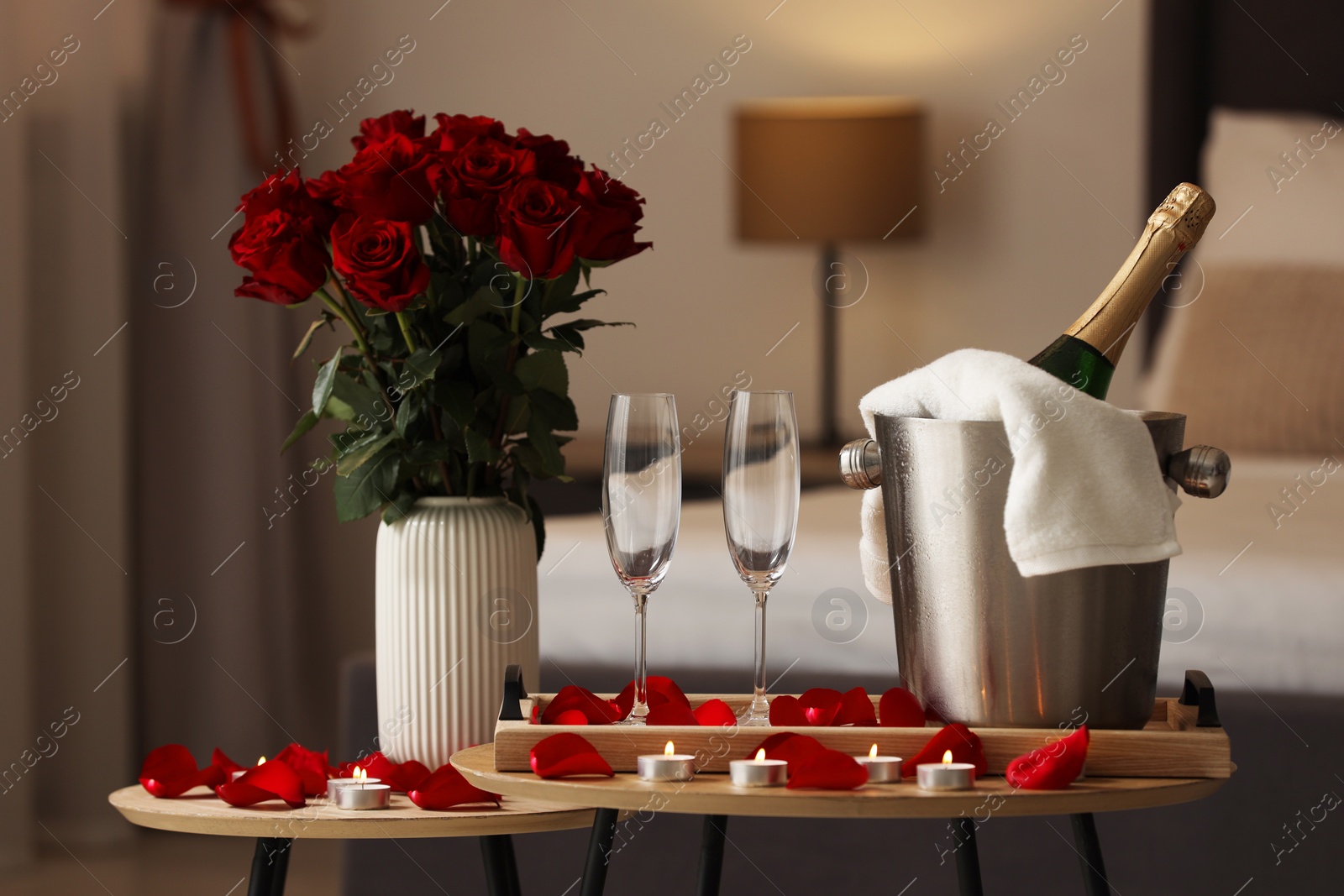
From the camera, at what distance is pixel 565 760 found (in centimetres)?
73

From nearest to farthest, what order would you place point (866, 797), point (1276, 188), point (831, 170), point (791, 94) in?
1. point (866, 797)
2. point (1276, 188)
3. point (831, 170)
4. point (791, 94)

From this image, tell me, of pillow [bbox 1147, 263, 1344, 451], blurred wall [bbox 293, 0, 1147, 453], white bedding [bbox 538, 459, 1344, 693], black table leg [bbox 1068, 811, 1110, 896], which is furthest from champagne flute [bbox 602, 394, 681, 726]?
blurred wall [bbox 293, 0, 1147, 453]

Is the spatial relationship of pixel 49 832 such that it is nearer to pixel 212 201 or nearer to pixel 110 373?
pixel 110 373

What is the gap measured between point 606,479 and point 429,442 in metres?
0.18

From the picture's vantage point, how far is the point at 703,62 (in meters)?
3.23

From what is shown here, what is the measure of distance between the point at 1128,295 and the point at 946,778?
344mm

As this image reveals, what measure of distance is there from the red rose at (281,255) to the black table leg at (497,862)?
382 millimetres

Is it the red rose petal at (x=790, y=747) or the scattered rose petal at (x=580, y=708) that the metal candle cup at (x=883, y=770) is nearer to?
the red rose petal at (x=790, y=747)

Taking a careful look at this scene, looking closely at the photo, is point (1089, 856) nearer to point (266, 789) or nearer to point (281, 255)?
point (266, 789)

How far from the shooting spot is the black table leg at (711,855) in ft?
3.06

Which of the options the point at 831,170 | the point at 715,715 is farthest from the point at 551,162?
the point at 831,170

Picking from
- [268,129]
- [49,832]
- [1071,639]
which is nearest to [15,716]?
[49,832]

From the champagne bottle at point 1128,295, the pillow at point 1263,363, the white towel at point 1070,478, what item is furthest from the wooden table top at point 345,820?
the pillow at point 1263,363

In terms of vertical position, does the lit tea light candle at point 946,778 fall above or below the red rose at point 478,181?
below
